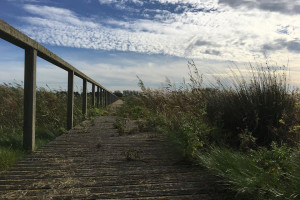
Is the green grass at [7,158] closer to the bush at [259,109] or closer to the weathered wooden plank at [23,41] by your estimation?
the weathered wooden plank at [23,41]

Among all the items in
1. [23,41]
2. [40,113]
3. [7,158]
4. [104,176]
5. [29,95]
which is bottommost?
[104,176]

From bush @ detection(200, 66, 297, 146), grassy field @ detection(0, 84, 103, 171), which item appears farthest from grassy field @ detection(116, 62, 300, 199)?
grassy field @ detection(0, 84, 103, 171)

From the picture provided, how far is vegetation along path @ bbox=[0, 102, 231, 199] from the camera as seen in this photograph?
1907 millimetres

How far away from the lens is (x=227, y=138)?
378cm

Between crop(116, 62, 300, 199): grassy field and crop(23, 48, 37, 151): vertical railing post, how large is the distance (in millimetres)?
1675

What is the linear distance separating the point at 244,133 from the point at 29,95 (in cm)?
253

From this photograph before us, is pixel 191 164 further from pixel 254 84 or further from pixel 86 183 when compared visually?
pixel 254 84

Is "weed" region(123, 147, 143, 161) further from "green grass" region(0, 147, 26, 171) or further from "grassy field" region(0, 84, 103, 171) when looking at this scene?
"grassy field" region(0, 84, 103, 171)

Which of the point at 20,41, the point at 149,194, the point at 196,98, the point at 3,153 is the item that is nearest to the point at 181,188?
the point at 149,194

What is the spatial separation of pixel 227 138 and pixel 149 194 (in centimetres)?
218

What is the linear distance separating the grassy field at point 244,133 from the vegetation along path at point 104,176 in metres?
0.19

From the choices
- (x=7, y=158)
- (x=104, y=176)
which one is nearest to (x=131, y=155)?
(x=104, y=176)

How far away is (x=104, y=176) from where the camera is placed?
230 centimetres

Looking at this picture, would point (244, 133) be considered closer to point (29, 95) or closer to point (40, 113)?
point (29, 95)
